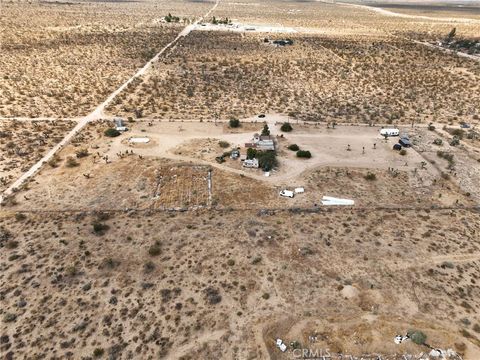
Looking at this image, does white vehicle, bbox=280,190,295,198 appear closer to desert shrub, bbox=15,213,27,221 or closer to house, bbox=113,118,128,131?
desert shrub, bbox=15,213,27,221

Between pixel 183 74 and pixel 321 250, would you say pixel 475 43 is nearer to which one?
pixel 183 74

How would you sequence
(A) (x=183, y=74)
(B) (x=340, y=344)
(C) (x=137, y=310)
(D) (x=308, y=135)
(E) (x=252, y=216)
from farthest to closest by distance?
1. (A) (x=183, y=74)
2. (D) (x=308, y=135)
3. (E) (x=252, y=216)
4. (C) (x=137, y=310)
5. (B) (x=340, y=344)

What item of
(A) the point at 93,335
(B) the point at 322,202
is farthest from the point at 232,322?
(B) the point at 322,202

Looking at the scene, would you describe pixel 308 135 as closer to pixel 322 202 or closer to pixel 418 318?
pixel 322 202

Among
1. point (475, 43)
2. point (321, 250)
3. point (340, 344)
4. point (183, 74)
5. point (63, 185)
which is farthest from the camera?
point (475, 43)

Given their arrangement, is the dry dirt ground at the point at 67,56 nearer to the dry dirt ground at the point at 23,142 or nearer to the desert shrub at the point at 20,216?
the dry dirt ground at the point at 23,142

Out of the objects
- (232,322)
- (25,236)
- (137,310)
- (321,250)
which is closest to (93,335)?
(137,310)

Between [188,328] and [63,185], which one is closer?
[188,328]

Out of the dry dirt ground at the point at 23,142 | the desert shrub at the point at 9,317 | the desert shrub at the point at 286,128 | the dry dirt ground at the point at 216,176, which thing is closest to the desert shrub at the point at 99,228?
the dry dirt ground at the point at 216,176
